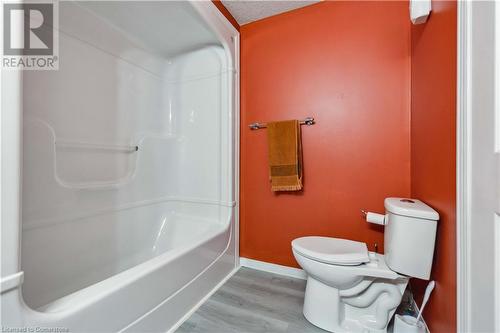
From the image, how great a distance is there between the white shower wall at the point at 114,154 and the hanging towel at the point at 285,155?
37 centimetres

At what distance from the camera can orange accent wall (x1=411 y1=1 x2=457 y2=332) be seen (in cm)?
84

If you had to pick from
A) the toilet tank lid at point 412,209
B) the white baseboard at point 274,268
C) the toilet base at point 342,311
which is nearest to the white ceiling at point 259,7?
the toilet tank lid at point 412,209

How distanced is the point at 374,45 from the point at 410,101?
45 cm

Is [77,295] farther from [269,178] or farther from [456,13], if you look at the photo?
[456,13]

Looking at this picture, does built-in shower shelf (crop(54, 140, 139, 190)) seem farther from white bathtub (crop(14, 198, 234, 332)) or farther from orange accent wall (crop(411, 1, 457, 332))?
orange accent wall (crop(411, 1, 457, 332))

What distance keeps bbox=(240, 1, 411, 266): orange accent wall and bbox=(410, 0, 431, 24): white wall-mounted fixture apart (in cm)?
28

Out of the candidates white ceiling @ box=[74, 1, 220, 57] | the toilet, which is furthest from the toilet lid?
white ceiling @ box=[74, 1, 220, 57]

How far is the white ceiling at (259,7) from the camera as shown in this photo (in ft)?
5.26

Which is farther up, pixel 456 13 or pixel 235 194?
pixel 456 13

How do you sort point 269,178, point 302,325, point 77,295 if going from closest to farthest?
point 77,295, point 302,325, point 269,178

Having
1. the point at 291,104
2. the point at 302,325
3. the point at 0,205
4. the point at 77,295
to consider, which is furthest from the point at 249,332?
the point at 291,104

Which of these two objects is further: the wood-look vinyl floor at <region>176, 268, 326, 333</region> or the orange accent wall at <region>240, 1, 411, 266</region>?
the orange accent wall at <region>240, 1, 411, 266</region>

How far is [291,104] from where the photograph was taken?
5.53ft

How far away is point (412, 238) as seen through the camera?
1.00m
